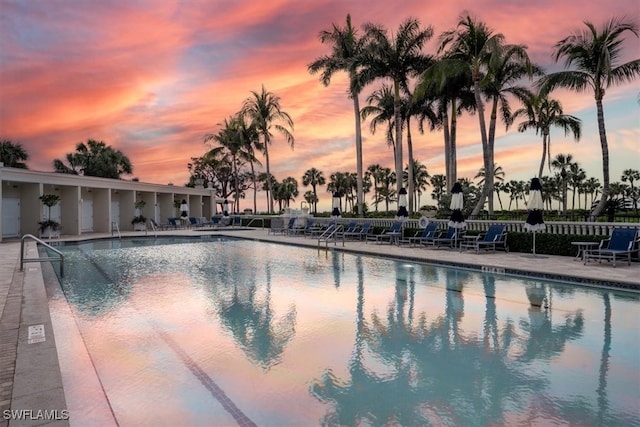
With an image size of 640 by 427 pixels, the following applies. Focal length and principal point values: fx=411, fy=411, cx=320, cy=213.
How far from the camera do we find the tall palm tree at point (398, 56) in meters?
21.3

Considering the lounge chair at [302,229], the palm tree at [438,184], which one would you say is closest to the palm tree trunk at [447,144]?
the lounge chair at [302,229]

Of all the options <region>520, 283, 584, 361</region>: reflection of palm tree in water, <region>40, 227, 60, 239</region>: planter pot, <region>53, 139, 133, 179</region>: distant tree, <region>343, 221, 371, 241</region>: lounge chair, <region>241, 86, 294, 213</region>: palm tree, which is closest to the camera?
<region>520, 283, 584, 361</region>: reflection of palm tree in water

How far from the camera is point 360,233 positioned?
18.7 metres

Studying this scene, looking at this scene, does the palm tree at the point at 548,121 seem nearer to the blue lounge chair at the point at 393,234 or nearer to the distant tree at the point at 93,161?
the blue lounge chair at the point at 393,234

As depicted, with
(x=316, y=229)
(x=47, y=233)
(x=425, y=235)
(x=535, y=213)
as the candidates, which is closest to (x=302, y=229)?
(x=316, y=229)

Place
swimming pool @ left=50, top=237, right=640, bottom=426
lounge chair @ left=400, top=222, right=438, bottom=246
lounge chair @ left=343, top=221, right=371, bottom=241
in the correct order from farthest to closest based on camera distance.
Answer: lounge chair @ left=343, top=221, right=371, bottom=241, lounge chair @ left=400, top=222, right=438, bottom=246, swimming pool @ left=50, top=237, right=640, bottom=426

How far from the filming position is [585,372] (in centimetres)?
412

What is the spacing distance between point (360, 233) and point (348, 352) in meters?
14.0

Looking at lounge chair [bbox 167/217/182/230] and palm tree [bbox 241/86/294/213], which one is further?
palm tree [bbox 241/86/294/213]

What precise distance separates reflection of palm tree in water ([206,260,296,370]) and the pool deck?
194cm

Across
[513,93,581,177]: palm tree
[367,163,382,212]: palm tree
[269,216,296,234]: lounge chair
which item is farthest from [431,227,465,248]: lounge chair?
[367,163,382,212]: palm tree

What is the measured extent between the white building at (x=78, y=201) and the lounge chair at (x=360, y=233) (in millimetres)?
13461

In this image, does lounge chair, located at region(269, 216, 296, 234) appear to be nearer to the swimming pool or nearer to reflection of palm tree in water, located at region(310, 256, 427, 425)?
the swimming pool

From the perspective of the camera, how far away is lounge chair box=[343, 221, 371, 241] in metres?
18.7
